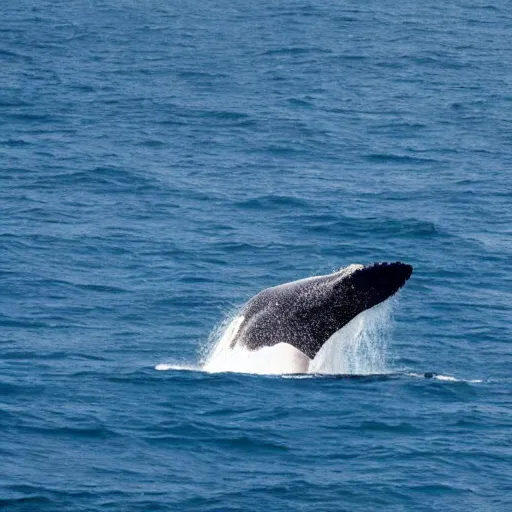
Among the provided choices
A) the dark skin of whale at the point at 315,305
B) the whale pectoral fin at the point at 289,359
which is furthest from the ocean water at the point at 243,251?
the dark skin of whale at the point at 315,305

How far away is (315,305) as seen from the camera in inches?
1243

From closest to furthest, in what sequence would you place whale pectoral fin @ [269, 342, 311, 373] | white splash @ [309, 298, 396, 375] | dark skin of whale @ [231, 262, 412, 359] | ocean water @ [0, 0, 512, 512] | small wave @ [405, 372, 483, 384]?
1. ocean water @ [0, 0, 512, 512]
2. dark skin of whale @ [231, 262, 412, 359]
3. white splash @ [309, 298, 396, 375]
4. whale pectoral fin @ [269, 342, 311, 373]
5. small wave @ [405, 372, 483, 384]

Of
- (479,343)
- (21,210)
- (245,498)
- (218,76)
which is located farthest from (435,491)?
(218,76)

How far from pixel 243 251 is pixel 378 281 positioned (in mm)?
17353

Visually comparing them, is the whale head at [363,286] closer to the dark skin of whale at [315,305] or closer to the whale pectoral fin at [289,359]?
the dark skin of whale at [315,305]

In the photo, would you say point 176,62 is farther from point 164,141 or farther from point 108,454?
point 108,454

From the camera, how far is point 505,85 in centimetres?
→ 8069

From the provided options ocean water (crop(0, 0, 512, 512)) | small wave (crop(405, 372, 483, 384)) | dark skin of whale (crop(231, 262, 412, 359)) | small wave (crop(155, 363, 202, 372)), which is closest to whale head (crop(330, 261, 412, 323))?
dark skin of whale (crop(231, 262, 412, 359))

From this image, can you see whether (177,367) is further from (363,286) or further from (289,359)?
(363,286)

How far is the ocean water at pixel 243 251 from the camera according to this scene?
28.8m

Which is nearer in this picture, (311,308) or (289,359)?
(311,308)

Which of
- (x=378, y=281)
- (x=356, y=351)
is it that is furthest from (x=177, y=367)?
(x=378, y=281)

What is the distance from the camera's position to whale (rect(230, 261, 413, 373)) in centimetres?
3103

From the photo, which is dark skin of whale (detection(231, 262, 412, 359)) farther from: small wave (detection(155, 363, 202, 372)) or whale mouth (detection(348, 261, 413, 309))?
small wave (detection(155, 363, 202, 372))
